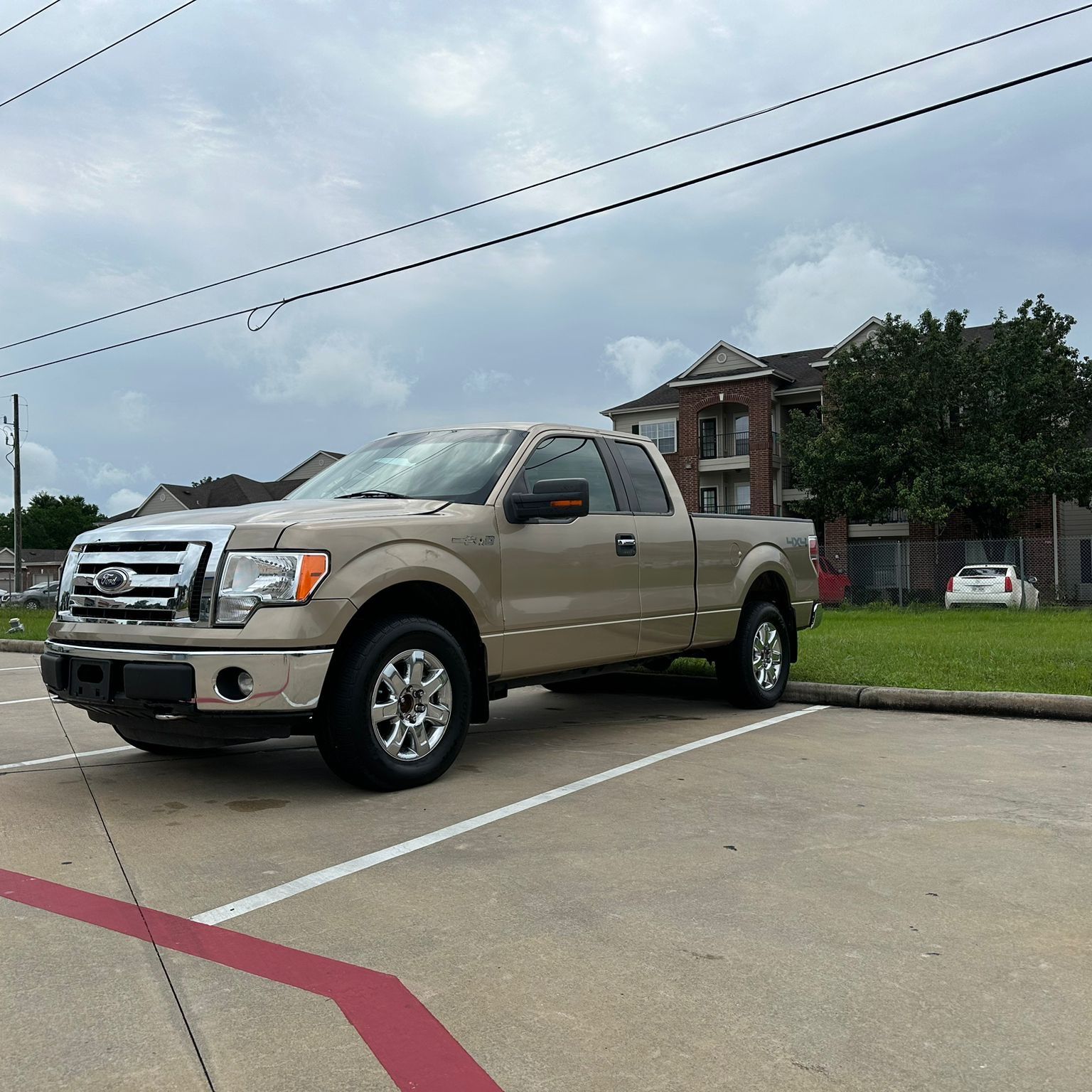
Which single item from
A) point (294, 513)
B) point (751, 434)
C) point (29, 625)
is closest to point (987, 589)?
point (751, 434)

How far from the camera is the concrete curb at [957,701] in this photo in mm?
7863

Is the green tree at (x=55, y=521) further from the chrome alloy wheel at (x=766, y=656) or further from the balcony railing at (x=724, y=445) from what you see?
the chrome alloy wheel at (x=766, y=656)

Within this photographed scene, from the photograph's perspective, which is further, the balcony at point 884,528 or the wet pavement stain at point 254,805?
the balcony at point 884,528

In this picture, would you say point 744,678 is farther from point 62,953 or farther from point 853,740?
point 62,953

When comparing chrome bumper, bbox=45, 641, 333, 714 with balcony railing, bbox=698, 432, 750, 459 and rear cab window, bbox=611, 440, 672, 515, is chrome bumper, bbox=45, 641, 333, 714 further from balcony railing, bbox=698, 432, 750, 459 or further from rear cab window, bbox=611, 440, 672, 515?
balcony railing, bbox=698, 432, 750, 459

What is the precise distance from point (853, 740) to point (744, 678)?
142 cm

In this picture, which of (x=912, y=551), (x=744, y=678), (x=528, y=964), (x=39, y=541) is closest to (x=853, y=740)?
(x=744, y=678)

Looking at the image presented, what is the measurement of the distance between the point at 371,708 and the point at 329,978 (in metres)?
2.18

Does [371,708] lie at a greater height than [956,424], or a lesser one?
lesser

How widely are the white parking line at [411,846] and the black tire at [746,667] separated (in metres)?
1.47

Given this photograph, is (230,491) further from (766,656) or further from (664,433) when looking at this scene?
(766,656)

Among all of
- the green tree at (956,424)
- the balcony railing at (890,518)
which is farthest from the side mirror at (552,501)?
the balcony railing at (890,518)

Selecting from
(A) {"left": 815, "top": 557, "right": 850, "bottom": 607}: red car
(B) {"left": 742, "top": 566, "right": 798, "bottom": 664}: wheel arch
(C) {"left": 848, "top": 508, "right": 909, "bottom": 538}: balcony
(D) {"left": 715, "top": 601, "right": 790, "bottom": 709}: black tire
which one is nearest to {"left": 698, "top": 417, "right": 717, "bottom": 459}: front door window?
(C) {"left": 848, "top": 508, "right": 909, "bottom": 538}: balcony

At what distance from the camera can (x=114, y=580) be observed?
5.29 m
